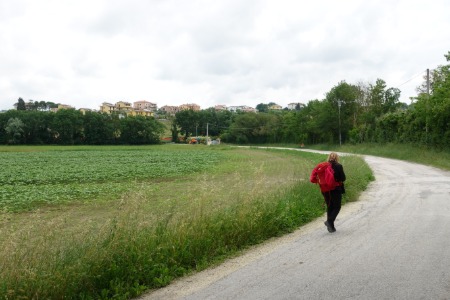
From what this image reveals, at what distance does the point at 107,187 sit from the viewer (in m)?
19.4

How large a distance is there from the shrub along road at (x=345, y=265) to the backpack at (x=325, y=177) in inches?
40.9

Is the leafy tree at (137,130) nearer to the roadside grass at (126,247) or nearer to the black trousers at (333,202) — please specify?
the roadside grass at (126,247)

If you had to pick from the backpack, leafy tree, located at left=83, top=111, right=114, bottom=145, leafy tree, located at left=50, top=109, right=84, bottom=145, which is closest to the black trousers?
the backpack

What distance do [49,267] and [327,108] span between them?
6197 cm

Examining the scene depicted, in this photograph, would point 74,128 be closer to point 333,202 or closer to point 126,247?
point 333,202

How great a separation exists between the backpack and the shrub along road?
1.04 meters

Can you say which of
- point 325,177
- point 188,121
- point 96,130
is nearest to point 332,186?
point 325,177

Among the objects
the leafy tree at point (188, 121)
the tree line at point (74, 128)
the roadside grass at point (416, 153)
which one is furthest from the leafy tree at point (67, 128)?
the roadside grass at point (416, 153)

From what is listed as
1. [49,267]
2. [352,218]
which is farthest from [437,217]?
[49,267]

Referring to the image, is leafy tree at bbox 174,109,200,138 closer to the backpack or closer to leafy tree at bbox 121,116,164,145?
leafy tree at bbox 121,116,164,145

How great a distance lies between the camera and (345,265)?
6.48 meters

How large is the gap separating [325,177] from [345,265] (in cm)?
317

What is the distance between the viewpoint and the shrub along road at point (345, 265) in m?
5.39

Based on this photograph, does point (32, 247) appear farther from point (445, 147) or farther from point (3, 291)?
point (445, 147)
